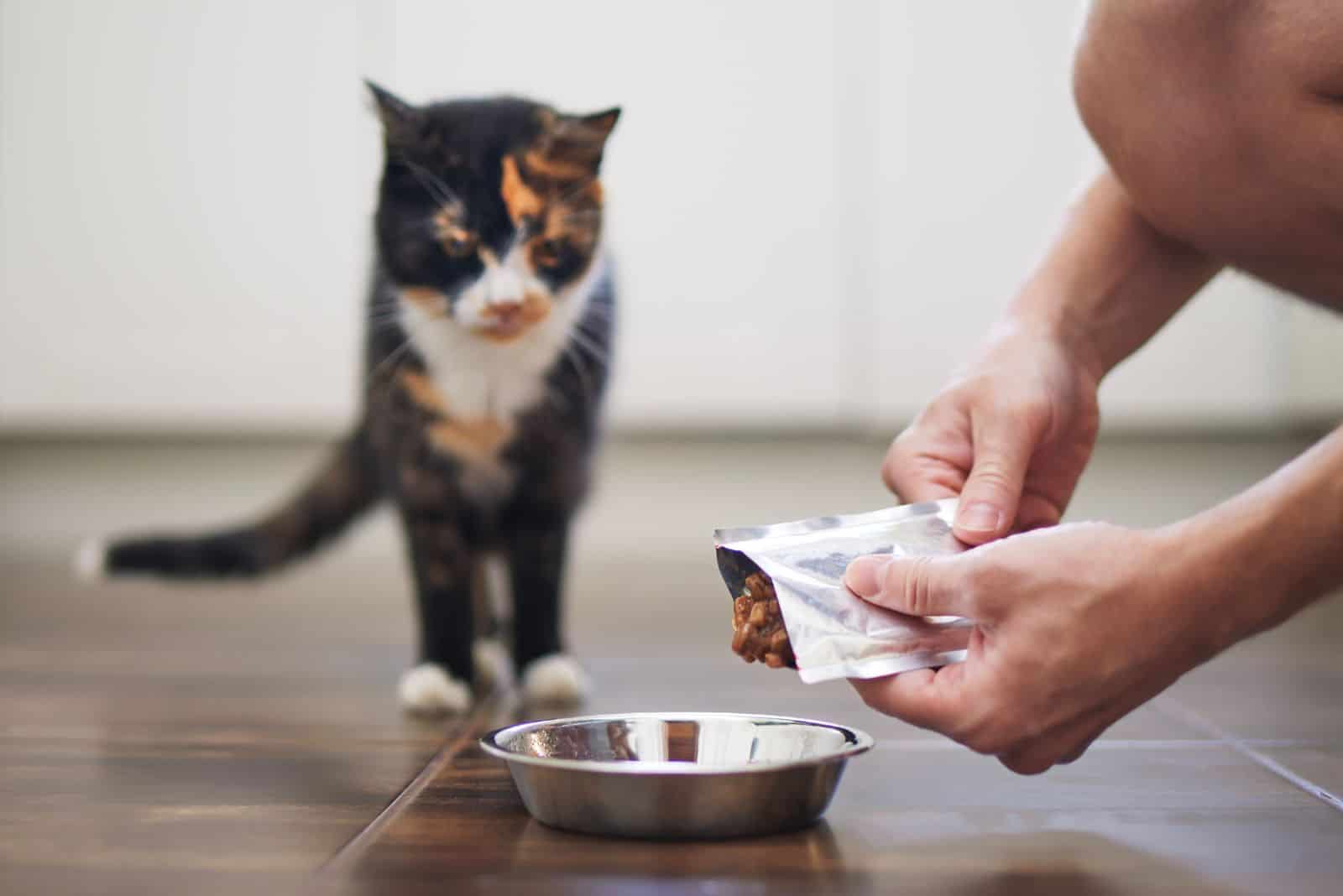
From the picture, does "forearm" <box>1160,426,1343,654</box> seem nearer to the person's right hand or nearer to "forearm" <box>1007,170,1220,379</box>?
the person's right hand

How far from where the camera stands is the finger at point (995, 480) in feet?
2.78

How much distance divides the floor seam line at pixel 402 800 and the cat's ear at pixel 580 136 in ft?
1.72

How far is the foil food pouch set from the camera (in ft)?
2.53

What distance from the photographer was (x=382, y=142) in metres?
1.25

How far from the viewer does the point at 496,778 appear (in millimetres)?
903

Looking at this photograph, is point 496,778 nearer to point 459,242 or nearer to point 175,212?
point 459,242

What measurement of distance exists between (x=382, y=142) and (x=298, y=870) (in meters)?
0.77

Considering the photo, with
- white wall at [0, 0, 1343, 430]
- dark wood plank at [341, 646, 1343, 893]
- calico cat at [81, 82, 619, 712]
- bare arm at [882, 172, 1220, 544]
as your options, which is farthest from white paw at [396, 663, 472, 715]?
white wall at [0, 0, 1343, 430]

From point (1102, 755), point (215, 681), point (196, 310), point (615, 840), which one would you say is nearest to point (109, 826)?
point (615, 840)

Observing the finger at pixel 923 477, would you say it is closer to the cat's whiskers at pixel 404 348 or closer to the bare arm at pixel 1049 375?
the bare arm at pixel 1049 375

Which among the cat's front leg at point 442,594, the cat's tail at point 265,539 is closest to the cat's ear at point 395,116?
the cat's front leg at point 442,594

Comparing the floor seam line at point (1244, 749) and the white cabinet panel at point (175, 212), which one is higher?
the white cabinet panel at point (175, 212)

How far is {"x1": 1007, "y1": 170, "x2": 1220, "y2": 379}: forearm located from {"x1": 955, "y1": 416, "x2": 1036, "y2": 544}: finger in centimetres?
16

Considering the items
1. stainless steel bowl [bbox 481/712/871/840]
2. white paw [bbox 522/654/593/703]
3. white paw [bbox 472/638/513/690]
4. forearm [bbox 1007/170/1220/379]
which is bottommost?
white paw [bbox 472/638/513/690]
